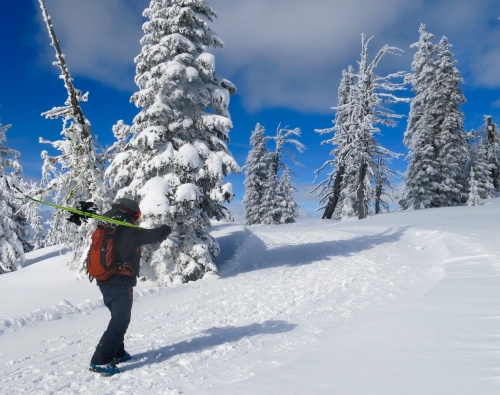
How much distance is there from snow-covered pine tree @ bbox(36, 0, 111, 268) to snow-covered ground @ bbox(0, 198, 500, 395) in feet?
6.11

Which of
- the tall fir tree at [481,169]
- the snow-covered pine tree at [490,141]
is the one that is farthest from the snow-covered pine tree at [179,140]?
the snow-covered pine tree at [490,141]

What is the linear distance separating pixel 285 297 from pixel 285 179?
113 ft

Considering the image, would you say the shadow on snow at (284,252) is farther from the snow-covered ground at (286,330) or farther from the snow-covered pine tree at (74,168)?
the snow-covered pine tree at (74,168)

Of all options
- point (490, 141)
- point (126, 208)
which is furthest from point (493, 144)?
point (126, 208)

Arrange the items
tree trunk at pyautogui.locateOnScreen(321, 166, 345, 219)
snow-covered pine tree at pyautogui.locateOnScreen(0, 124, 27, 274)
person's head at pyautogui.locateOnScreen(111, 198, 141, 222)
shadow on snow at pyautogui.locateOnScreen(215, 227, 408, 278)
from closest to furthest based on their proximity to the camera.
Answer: person's head at pyautogui.locateOnScreen(111, 198, 141, 222)
shadow on snow at pyautogui.locateOnScreen(215, 227, 408, 278)
snow-covered pine tree at pyautogui.locateOnScreen(0, 124, 27, 274)
tree trunk at pyautogui.locateOnScreen(321, 166, 345, 219)

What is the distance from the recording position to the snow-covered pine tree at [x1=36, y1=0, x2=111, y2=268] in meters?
12.6

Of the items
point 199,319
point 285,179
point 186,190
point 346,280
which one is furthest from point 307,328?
point 285,179

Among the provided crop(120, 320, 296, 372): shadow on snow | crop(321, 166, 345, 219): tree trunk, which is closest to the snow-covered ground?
crop(120, 320, 296, 372): shadow on snow

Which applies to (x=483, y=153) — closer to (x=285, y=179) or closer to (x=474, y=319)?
(x=285, y=179)

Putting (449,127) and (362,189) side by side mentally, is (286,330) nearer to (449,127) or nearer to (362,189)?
(362,189)

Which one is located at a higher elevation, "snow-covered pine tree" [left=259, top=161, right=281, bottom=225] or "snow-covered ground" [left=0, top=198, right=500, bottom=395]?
"snow-covered pine tree" [left=259, top=161, right=281, bottom=225]

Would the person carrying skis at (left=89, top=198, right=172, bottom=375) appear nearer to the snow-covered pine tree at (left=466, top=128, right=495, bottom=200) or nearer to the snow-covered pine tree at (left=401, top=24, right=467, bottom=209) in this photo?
the snow-covered pine tree at (left=401, top=24, right=467, bottom=209)

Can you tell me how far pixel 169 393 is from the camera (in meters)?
4.14

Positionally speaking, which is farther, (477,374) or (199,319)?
(199,319)
